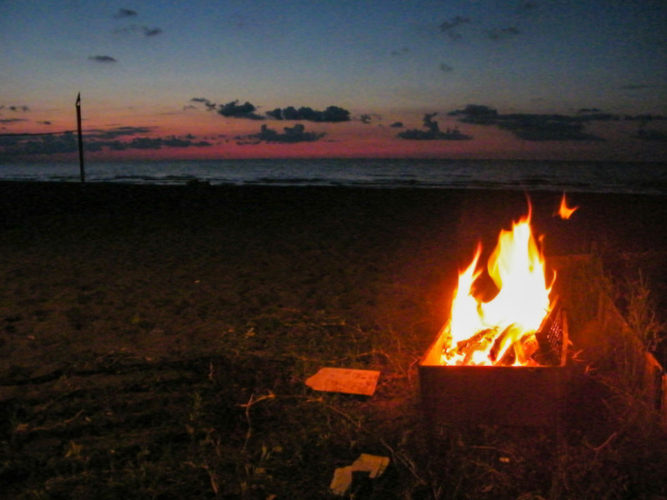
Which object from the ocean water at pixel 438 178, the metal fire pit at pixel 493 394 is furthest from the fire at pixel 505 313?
the ocean water at pixel 438 178

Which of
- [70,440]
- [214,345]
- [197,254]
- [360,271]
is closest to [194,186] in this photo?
[197,254]

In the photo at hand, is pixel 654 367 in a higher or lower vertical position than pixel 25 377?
higher

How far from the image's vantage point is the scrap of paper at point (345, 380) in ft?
12.5

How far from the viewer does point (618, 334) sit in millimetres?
3836

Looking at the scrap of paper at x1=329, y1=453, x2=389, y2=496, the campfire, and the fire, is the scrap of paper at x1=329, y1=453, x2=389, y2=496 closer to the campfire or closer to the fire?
the campfire

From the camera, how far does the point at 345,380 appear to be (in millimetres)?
3938

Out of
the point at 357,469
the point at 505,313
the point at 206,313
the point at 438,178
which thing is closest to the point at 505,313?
the point at 505,313

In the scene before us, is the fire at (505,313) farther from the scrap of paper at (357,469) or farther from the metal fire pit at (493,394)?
the scrap of paper at (357,469)

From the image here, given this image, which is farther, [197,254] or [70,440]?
[197,254]

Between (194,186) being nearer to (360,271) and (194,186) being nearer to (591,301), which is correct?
(360,271)

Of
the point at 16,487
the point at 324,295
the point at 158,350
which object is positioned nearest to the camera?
the point at 16,487

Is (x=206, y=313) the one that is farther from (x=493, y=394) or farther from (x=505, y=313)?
(x=493, y=394)

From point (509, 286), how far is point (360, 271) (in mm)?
3462

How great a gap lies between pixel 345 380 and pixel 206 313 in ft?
7.22
